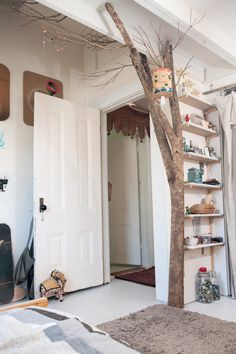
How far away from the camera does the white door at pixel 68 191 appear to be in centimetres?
328

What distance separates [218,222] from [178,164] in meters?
1.12

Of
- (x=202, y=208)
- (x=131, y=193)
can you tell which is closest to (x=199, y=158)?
(x=202, y=208)

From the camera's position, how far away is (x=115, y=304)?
2.98m

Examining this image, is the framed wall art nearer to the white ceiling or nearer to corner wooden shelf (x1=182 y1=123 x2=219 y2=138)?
corner wooden shelf (x1=182 y1=123 x2=219 y2=138)

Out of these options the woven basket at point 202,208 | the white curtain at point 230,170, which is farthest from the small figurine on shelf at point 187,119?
the woven basket at point 202,208

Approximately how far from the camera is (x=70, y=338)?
0.85 m

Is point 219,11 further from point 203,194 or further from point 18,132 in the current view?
point 18,132

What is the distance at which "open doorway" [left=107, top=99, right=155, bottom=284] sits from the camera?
516cm

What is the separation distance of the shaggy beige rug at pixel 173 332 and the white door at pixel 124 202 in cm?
274

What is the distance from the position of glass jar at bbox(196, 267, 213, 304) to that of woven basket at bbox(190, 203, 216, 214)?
23.1 inches

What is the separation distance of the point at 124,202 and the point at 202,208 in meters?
2.48

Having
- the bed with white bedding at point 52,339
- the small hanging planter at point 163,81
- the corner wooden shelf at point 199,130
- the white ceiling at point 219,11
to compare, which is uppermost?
the white ceiling at point 219,11

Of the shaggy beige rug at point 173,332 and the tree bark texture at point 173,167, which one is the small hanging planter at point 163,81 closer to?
the tree bark texture at point 173,167

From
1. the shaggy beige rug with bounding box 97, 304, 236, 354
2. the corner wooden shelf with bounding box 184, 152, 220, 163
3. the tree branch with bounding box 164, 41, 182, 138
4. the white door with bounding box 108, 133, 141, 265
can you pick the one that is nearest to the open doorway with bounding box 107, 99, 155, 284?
the white door with bounding box 108, 133, 141, 265
